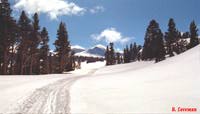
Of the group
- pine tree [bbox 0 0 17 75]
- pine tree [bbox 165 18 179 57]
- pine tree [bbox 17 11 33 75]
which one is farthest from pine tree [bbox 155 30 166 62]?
pine tree [bbox 0 0 17 75]

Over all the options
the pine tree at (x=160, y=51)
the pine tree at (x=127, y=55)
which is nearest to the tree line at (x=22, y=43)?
the pine tree at (x=160, y=51)

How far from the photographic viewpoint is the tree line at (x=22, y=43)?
38500 millimetres

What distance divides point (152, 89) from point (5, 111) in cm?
961

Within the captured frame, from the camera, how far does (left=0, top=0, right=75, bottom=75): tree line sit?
38.5 metres

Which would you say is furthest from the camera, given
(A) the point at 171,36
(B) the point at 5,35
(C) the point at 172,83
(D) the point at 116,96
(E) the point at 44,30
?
(A) the point at 171,36

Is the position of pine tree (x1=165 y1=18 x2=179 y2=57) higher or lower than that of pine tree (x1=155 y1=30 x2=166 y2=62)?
higher

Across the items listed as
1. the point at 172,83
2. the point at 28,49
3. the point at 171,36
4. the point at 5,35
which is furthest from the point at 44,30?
the point at 172,83

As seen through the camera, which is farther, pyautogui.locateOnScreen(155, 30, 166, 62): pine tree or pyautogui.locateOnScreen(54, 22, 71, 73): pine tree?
pyautogui.locateOnScreen(155, 30, 166, 62): pine tree

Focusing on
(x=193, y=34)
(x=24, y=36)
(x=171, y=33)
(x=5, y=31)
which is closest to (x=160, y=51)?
(x=171, y=33)

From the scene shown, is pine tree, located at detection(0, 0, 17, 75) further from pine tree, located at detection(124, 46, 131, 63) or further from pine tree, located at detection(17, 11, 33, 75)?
pine tree, located at detection(124, 46, 131, 63)

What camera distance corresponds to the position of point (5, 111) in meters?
10.5

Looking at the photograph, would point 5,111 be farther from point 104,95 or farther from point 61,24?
point 61,24

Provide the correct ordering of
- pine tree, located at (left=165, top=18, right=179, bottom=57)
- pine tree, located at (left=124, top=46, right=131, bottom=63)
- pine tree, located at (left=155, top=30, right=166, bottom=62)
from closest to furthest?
pine tree, located at (left=155, top=30, right=166, bottom=62), pine tree, located at (left=165, top=18, right=179, bottom=57), pine tree, located at (left=124, top=46, right=131, bottom=63)

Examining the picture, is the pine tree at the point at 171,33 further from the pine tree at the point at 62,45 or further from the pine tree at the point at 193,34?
the pine tree at the point at 62,45
